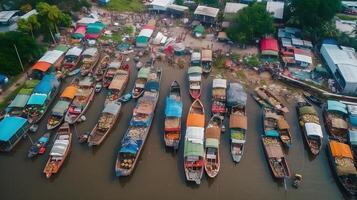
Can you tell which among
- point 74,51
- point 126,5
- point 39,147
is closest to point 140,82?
point 74,51

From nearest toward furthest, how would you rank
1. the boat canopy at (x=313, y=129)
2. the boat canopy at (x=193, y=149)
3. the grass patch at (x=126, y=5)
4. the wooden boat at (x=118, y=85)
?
the boat canopy at (x=193, y=149) → the boat canopy at (x=313, y=129) → the wooden boat at (x=118, y=85) → the grass patch at (x=126, y=5)

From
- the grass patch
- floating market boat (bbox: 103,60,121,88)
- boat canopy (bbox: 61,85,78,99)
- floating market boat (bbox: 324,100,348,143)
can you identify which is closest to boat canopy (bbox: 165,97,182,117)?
floating market boat (bbox: 103,60,121,88)

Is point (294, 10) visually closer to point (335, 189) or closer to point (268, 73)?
point (268, 73)

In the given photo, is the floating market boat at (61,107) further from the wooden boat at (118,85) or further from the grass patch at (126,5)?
the grass patch at (126,5)

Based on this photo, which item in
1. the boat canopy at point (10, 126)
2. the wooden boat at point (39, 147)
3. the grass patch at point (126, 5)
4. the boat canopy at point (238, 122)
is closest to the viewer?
the wooden boat at point (39, 147)

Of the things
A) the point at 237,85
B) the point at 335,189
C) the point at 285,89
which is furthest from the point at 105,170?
the point at 285,89

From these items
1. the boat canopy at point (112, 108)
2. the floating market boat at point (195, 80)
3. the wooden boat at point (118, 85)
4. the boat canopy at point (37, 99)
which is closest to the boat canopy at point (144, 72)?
the wooden boat at point (118, 85)
